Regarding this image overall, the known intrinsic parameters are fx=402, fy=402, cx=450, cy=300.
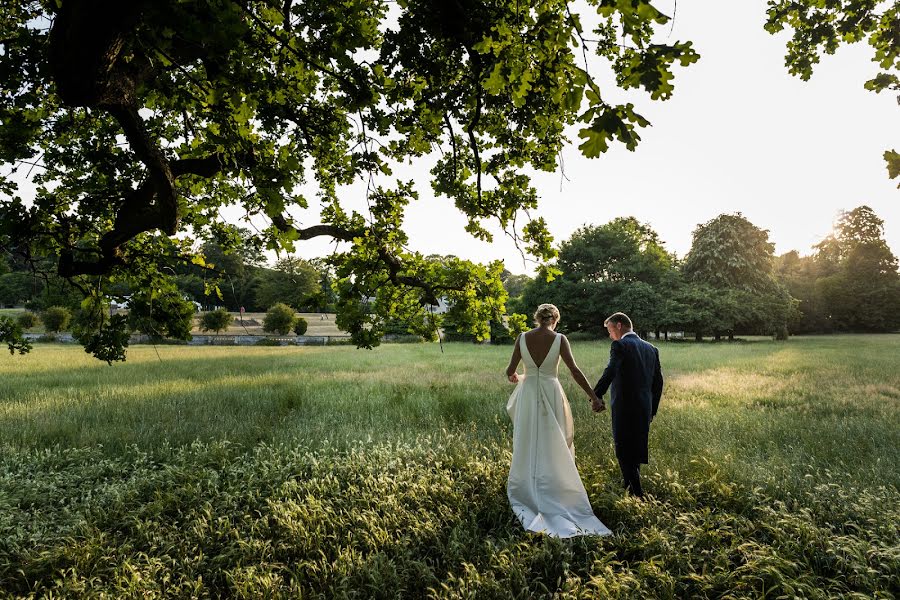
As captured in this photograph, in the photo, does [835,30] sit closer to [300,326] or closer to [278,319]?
[278,319]

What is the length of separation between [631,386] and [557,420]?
3.51 ft

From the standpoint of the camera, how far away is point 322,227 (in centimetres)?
660

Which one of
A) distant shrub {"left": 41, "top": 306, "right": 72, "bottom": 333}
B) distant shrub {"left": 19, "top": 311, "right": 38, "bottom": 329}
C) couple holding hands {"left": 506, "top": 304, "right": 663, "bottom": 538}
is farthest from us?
distant shrub {"left": 41, "top": 306, "right": 72, "bottom": 333}

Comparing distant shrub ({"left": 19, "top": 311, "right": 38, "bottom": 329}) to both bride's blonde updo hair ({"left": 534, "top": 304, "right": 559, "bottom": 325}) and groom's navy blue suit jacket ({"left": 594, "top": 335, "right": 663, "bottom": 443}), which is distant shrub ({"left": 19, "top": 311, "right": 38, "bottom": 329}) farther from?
groom's navy blue suit jacket ({"left": 594, "top": 335, "right": 663, "bottom": 443})

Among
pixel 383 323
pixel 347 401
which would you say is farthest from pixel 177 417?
pixel 383 323

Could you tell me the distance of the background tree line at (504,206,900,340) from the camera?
135 feet

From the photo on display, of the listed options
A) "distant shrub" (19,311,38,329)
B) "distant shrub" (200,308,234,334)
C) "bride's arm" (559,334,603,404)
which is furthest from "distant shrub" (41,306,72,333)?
"bride's arm" (559,334,603,404)

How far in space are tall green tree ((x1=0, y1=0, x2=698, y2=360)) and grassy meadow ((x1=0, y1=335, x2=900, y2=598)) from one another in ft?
8.28

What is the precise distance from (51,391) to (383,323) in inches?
523

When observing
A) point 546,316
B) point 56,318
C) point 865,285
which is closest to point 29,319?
point 56,318

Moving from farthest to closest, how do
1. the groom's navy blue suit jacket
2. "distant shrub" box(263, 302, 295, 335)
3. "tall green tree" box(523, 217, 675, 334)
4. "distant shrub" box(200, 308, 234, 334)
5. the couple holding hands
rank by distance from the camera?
"distant shrub" box(263, 302, 295, 335) < "tall green tree" box(523, 217, 675, 334) < "distant shrub" box(200, 308, 234, 334) < the groom's navy blue suit jacket < the couple holding hands

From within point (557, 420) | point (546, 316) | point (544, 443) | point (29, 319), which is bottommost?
point (544, 443)

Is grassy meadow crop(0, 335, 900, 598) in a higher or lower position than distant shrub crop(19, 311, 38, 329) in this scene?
lower

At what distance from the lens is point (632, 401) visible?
5309mm
